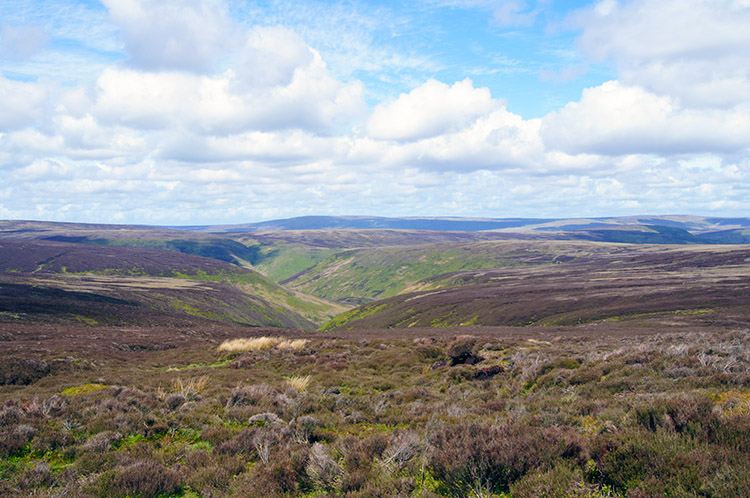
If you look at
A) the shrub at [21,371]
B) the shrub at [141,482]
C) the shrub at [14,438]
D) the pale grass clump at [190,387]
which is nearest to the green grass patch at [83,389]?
the pale grass clump at [190,387]

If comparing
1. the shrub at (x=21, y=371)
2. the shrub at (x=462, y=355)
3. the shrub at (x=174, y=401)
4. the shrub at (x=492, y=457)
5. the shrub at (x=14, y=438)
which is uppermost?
the shrub at (x=492, y=457)

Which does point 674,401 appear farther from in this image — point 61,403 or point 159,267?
point 159,267

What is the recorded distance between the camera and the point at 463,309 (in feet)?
242

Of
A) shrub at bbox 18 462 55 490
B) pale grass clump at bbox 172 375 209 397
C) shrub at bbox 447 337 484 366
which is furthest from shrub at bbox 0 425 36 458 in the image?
shrub at bbox 447 337 484 366

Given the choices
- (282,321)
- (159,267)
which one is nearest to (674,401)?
(282,321)

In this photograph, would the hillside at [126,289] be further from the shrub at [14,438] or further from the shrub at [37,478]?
the shrub at [37,478]

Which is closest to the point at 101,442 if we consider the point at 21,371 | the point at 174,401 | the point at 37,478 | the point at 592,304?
the point at 37,478

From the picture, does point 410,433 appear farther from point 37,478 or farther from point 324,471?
point 37,478

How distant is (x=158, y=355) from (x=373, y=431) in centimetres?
2251

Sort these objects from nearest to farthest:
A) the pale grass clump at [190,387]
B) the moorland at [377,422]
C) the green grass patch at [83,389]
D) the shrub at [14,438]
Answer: the moorland at [377,422]
the shrub at [14,438]
the pale grass clump at [190,387]
the green grass patch at [83,389]

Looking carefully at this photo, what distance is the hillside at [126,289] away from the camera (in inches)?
2169

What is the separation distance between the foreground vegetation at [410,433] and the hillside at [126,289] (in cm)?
4620

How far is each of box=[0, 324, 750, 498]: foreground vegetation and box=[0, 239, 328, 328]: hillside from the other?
46198mm

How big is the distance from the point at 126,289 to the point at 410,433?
95170mm
